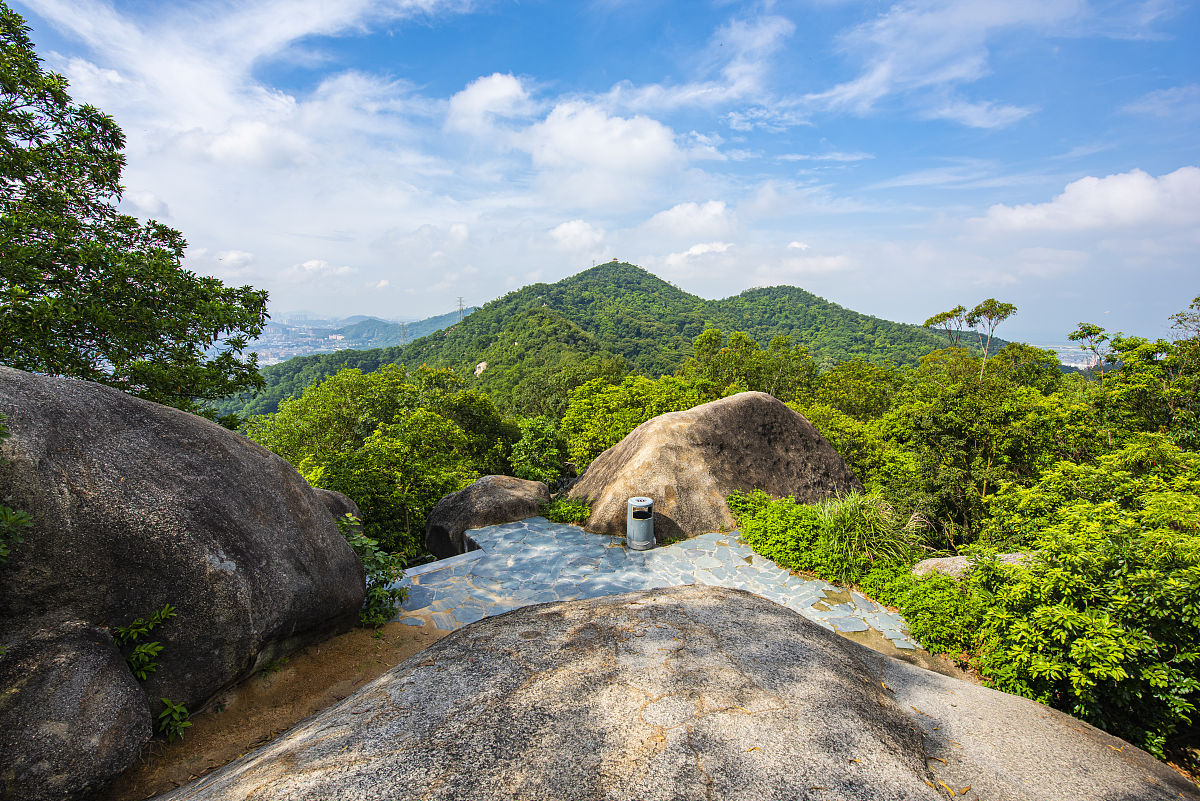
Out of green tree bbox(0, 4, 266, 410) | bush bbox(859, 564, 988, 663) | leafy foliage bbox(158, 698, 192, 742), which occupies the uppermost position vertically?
green tree bbox(0, 4, 266, 410)

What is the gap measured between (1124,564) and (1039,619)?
0.94 m

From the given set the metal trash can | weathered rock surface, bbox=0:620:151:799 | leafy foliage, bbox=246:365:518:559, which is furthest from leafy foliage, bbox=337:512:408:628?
the metal trash can

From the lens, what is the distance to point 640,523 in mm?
9156

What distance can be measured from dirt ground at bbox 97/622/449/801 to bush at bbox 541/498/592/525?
446 centimetres

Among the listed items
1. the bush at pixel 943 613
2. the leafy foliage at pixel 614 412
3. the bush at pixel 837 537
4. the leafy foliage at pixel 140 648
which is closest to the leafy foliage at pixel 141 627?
the leafy foliage at pixel 140 648

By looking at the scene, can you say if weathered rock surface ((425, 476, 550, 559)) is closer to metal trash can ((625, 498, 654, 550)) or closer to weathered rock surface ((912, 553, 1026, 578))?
metal trash can ((625, 498, 654, 550))

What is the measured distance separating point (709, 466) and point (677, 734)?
785 cm

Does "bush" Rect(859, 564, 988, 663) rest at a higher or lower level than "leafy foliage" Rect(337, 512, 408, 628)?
lower

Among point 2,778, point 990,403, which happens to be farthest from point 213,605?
point 990,403

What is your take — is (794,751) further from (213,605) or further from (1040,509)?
(1040,509)

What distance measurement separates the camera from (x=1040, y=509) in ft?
27.7

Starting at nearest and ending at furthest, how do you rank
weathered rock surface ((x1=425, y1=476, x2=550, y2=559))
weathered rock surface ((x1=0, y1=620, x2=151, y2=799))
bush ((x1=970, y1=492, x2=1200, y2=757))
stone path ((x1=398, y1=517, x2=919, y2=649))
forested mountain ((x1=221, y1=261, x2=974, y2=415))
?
weathered rock surface ((x1=0, y1=620, x2=151, y2=799)) < bush ((x1=970, y1=492, x2=1200, y2=757)) < stone path ((x1=398, y1=517, x2=919, y2=649)) < weathered rock surface ((x1=425, y1=476, x2=550, y2=559)) < forested mountain ((x1=221, y1=261, x2=974, y2=415))

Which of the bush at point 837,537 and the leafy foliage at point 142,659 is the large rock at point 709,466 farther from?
the leafy foliage at point 142,659

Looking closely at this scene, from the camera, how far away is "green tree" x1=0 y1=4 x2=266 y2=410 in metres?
5.96
